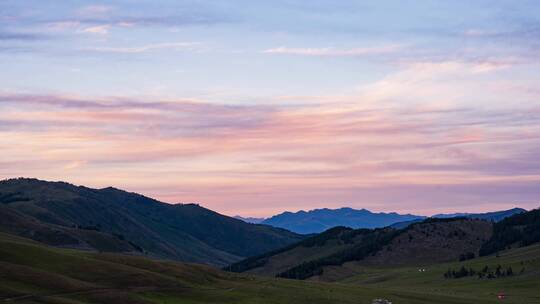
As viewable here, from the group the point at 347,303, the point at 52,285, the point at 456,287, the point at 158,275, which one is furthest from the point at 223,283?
the point at 456,287

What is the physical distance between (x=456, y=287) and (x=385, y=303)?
3047 inches

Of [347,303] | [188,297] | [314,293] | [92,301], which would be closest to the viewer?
[92,301]

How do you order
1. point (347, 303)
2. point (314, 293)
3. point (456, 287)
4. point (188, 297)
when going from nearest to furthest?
1. point (188, 297)
2. point (347, 303)
3. point (314, 293)
4. point (456, 287)

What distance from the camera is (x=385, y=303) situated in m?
128

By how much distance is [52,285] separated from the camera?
107 metres

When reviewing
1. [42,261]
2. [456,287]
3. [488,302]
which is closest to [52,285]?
[42,261]

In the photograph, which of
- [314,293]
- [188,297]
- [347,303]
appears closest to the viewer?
[188,297]

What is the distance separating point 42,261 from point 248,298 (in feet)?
107

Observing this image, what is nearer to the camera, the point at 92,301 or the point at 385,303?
the point at 92,301

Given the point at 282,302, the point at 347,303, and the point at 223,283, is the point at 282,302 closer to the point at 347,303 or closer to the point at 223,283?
the point at 347,303

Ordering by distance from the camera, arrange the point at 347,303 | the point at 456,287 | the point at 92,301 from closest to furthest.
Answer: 1. the point at 92,301
2. the point at 347,303
3. the point at 456,287

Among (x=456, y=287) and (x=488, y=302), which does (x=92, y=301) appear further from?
(x=456, y=287)

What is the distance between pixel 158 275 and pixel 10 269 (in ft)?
93.6

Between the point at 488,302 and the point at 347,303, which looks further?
the point at 488,302
